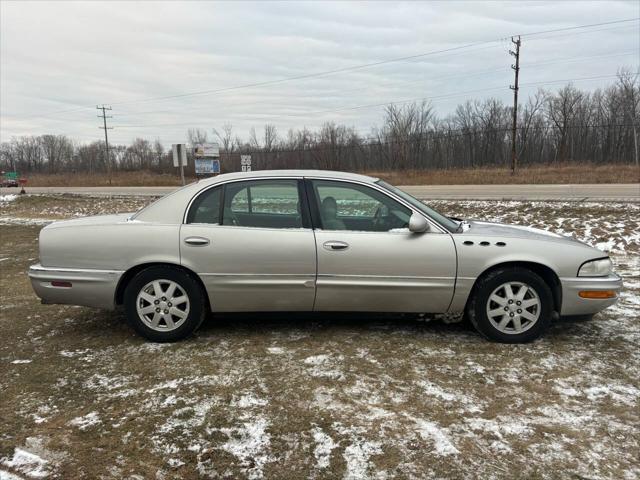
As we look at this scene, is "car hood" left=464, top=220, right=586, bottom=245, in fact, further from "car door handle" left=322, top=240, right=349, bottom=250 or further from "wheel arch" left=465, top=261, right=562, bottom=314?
"car door handle" left=322, top=240, right=349, bottom=250

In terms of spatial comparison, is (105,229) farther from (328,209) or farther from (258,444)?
(258,444)

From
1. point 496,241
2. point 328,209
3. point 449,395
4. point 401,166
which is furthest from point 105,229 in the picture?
point 401,166

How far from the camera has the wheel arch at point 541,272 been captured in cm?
387

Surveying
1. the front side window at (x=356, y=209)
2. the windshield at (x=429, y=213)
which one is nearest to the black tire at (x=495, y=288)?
the windshield at (x=429, y=213)

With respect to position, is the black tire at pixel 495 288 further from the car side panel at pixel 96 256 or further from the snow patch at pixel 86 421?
the snow patch at pixel 86 421

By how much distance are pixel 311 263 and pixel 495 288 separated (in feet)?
5.17

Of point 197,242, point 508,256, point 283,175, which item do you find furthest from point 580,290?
point 197,242

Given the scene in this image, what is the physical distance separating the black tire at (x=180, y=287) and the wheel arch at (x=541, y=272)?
2.37m

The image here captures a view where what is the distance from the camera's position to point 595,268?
388cm

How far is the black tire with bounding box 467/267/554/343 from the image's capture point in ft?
12.6

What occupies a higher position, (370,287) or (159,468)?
(370,287)

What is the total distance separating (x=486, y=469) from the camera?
2.38 metres

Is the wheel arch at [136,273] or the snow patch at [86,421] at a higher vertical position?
the wheel arch at [136,273]

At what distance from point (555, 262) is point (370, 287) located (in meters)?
1.57
